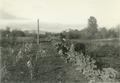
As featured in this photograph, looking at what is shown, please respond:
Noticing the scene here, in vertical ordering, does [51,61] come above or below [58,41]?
below

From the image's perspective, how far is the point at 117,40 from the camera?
7.39ft

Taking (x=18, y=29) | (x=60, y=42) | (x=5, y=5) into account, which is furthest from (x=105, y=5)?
(x=5, y=5)

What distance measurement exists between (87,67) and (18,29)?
1.14 meters

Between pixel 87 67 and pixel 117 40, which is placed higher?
pixel 117 40

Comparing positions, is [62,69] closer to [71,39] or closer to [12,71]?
[71,39]

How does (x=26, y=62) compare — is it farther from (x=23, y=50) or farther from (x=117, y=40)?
(x=117, y=40)

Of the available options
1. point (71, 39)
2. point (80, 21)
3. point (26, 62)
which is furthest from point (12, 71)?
point (80, 21)

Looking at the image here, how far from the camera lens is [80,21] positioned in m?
2.30

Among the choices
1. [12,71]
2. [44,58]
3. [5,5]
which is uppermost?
[5,5]

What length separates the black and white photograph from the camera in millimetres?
2258

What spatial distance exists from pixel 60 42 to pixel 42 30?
1.03 feet

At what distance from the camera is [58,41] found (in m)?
2.25

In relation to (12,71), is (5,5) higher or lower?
higher

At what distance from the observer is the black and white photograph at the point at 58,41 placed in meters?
2.26
